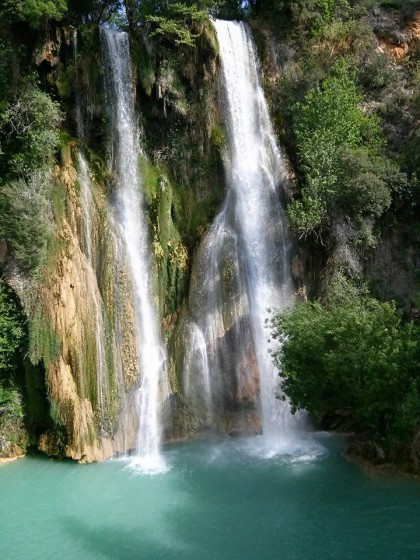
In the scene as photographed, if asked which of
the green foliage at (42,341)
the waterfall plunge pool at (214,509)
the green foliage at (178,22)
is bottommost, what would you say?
the waterfall plunge pool at (214,509)

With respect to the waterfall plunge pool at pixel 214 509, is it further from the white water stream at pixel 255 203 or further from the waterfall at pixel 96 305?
the white water stream at pixel 255 203

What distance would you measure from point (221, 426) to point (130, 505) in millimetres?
5209

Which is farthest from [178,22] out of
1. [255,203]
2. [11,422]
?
[11,422]

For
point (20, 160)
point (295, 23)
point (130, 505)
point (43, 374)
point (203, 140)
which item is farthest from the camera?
point (295, 23)

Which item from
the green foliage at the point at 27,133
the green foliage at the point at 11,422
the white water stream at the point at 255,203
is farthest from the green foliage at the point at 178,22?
the green foliage at the point at 11,422

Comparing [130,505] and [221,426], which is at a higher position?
[221,426]

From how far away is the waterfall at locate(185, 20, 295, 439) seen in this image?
688 inches

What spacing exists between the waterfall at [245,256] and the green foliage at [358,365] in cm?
268

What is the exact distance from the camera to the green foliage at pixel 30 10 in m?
16.7

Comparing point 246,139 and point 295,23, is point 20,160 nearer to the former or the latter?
point 246,139

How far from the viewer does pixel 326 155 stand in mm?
18438

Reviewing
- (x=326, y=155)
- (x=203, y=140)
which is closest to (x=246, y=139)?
(x=203, y=140)

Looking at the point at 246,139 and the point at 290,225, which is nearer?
the point at 290,225

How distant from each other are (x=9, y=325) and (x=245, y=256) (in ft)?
25.3
